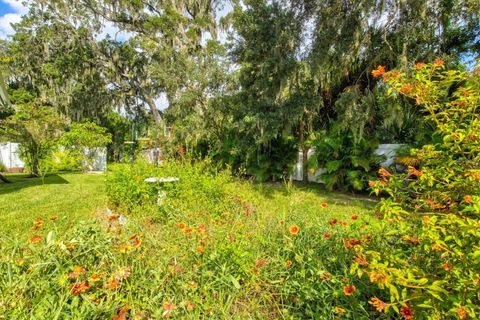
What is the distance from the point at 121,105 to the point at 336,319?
50.6 ft

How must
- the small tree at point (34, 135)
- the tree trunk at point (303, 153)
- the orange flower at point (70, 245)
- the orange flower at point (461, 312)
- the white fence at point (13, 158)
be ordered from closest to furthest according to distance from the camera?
1. the orange flower at point (461, 312)
2. the orange flower at point (70, 245)
3. the tree trunk at point (303, 153)
4. the small tree at point (34, 135)
5. the white fence at point (13, 158)

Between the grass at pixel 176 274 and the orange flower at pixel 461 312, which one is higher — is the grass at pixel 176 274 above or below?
below

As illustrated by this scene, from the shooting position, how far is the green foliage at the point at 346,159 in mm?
6152

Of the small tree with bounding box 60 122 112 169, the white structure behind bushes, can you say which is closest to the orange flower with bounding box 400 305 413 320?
the small tree with bounding box 60 122 112 169

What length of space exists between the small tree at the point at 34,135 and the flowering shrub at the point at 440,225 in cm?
852

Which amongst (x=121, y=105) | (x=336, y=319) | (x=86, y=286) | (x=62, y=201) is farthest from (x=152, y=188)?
(x=121, y=105)

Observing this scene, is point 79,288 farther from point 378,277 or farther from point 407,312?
point 407,312

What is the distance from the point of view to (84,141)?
11.2 m

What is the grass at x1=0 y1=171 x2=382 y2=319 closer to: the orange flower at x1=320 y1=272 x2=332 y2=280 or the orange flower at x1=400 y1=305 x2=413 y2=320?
the orange flower at x1=320 y1=272 x2=332 y2=280

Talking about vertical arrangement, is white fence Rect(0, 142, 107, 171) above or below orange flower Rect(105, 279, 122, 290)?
above

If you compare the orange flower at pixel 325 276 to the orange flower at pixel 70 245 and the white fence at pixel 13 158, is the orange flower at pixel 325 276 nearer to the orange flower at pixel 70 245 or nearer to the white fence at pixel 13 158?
the orange flower at pixel 70 245

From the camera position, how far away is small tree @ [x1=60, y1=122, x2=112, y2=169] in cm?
1091

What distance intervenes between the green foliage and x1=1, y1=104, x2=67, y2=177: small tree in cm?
742

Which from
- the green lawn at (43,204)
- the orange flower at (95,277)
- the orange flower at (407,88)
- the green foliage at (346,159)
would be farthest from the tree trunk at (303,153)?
the orange flower at (95,277)
